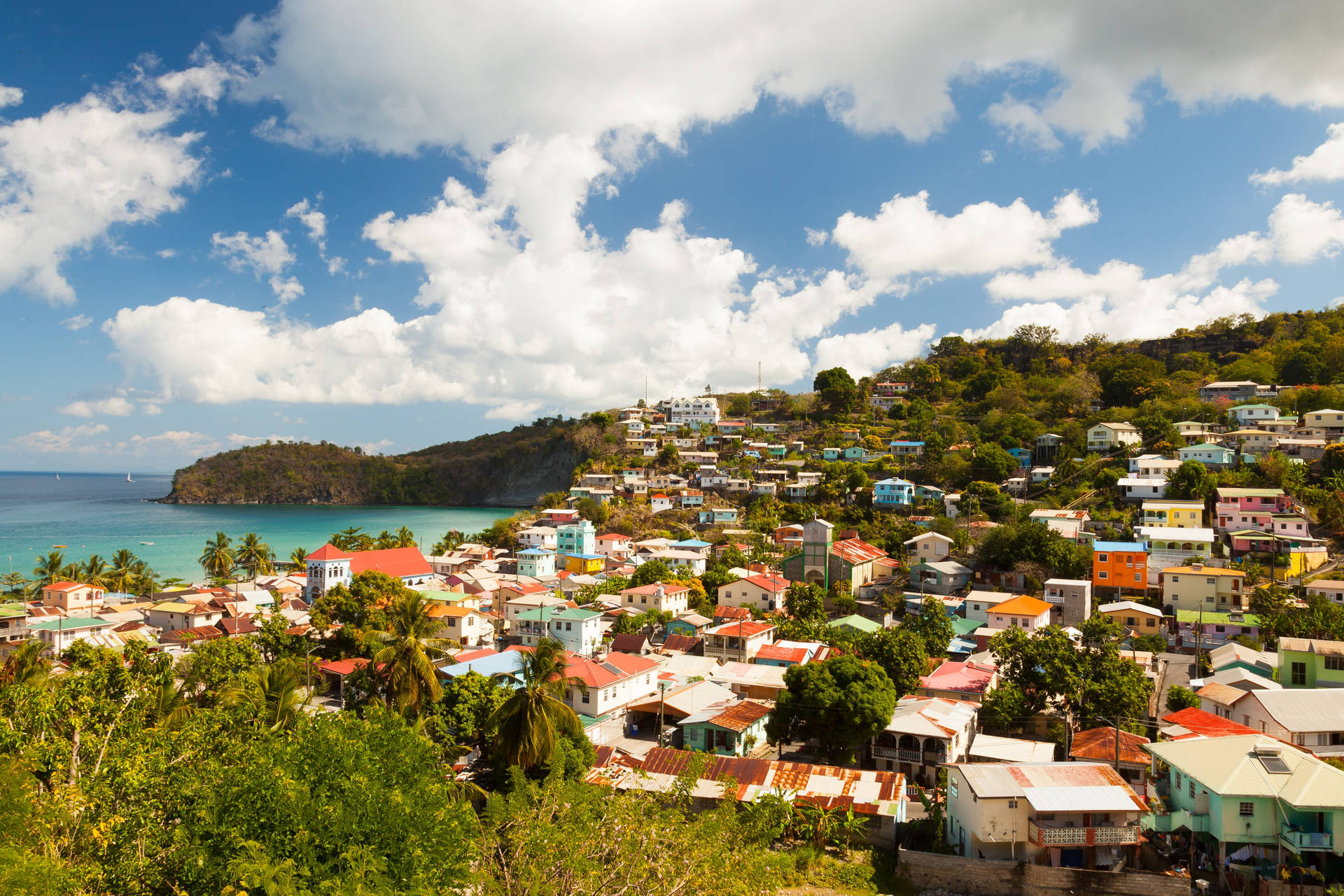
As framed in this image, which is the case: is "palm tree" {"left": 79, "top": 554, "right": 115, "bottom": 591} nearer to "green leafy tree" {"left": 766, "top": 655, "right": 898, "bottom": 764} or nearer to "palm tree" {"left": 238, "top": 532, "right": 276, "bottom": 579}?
"palm tree" {"left": 238, "top": 532, "right": 276, "bottom": 579}

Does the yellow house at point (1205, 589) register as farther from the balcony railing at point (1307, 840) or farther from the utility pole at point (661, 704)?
the utility pole at point (661, 704)

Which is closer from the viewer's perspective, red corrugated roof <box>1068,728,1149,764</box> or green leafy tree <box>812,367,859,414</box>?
red corrugated roof <box>1068,728,1149,764</box>

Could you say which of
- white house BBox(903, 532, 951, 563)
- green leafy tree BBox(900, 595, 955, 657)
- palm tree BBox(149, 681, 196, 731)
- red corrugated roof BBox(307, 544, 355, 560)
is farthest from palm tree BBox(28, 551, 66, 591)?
white house BBox(903, 532, 951, 563)

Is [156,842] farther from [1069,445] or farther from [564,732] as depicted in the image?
[1069,445]

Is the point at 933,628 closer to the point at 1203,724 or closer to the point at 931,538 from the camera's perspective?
the point at 1203,724

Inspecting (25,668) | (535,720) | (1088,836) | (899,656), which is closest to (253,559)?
(25,668)

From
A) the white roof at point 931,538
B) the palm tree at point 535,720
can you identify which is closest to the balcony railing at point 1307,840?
the palm tree at point 535,720
